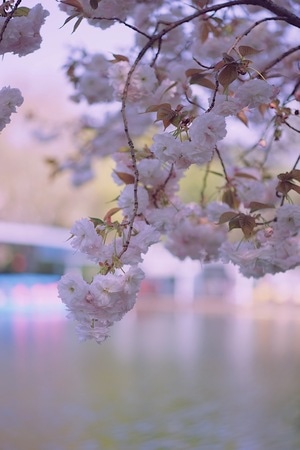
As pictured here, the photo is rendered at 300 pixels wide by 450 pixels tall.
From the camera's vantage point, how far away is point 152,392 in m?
4.78

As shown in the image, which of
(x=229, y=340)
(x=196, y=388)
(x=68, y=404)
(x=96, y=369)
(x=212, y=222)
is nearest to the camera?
(x=212, y=222)

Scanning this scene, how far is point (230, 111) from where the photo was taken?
4.61 ft

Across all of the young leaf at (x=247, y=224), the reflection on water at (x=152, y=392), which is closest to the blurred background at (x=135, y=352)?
the reflection on water at (x=152, y=392)

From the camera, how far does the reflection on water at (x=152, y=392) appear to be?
11.1 ft

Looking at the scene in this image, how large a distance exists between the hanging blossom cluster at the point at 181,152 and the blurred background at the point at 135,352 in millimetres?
272

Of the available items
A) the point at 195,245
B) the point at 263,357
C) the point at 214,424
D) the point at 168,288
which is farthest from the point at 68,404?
the point at 168,288

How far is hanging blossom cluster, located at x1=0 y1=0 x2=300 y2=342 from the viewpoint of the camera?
4.26ft

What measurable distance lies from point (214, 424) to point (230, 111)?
8.25 ft

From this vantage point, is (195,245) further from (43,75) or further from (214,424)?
(43,75)

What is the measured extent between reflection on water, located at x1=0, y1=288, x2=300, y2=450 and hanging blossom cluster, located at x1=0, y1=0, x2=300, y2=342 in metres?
1.39

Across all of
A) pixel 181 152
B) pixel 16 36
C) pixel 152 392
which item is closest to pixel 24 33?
pixel 16 36

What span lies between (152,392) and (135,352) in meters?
2.60

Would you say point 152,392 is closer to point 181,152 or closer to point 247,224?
point 247,224

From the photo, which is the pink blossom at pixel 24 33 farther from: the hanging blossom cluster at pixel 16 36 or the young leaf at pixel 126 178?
the young leaf at pixel 126 178
